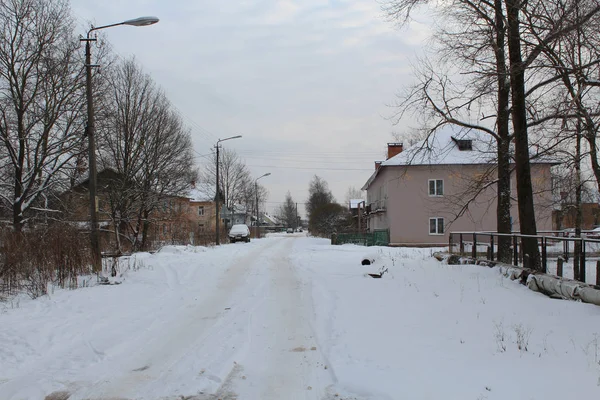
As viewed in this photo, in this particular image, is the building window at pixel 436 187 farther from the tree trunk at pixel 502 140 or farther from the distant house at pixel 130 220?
the tree trunk at pixel 502 140

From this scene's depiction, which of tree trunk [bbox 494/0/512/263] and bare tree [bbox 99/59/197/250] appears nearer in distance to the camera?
tree trunk [bbox 494/0/512/263]

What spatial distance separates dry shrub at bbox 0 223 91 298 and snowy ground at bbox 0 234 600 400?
29.5 inches

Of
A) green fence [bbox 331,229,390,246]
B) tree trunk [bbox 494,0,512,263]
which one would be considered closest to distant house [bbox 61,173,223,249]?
green fence [bbox 331,229,390,246]

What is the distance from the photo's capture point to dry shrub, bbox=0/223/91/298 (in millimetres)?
8867

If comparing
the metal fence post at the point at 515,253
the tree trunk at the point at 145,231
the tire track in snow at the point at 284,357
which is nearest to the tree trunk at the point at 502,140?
the metal fence post at the point at 515,253

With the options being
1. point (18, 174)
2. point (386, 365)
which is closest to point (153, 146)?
point (18, 174)

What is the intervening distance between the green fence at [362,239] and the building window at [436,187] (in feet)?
17.6

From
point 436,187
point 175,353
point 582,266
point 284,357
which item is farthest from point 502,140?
point 436,187

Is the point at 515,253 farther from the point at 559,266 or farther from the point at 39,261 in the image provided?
the point at 39,261

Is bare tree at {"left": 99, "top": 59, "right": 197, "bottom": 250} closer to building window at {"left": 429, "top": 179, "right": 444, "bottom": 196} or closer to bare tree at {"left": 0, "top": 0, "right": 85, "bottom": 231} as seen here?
bare tree at {"left": 0, "top": 0, "right": 85, "bottom": 231}

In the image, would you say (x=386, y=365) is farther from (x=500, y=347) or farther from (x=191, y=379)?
(x=191, y=379)

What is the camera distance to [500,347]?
5.55 m

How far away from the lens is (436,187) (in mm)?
35500

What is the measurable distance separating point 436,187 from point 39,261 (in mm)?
31120
